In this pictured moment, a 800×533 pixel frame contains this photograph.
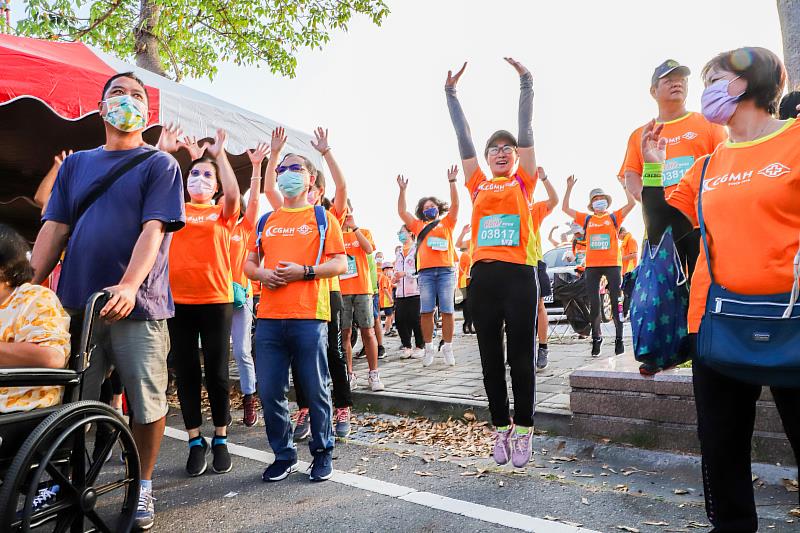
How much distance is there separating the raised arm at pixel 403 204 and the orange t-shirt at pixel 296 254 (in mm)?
2857

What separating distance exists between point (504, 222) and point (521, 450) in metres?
1.45

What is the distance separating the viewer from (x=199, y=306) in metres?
3.95

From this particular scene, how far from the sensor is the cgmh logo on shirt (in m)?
1.81

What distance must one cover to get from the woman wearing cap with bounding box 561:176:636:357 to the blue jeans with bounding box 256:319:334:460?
485cm

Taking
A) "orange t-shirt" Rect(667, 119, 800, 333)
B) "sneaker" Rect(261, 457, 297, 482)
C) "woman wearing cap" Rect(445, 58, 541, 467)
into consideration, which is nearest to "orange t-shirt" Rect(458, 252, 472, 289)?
"woman wearing cap" Rect(445, 58, 541, 467)

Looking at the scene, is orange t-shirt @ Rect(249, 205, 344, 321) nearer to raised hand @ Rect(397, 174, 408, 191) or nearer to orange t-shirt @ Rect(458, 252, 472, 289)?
raised hand @ Rect(397, 174, 408, 191)

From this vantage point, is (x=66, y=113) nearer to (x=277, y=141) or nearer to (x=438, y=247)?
(x=277, y=141)

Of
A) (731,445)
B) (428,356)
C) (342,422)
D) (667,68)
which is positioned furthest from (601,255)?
(731,445)

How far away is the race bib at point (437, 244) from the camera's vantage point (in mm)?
7512

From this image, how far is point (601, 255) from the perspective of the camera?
753 centimetres

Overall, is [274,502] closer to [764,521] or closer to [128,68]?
[764,521]

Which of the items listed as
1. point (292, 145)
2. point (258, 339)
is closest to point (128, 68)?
point (292, 145)

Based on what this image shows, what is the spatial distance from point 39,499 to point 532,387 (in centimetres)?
269

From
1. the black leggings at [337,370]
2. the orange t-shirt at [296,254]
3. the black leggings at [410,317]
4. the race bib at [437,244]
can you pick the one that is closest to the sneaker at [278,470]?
the orange t-shirt at [296,254]
